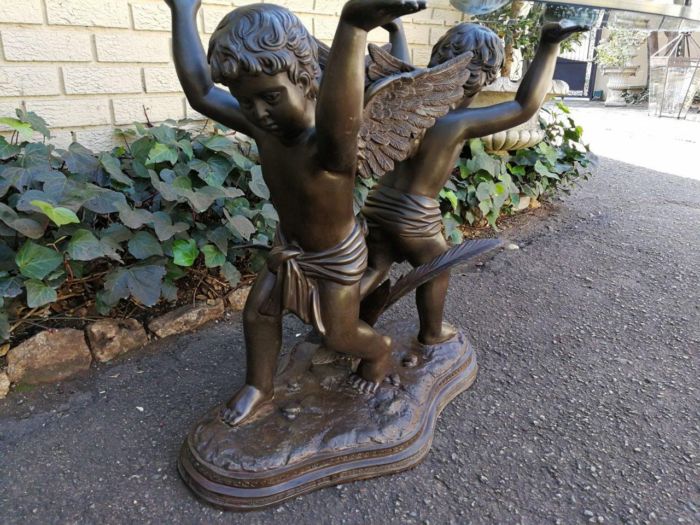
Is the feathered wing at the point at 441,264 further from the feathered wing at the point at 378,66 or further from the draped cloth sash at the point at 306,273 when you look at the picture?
the feathered wing at the point at 378,66

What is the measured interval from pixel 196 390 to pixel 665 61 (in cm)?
1431

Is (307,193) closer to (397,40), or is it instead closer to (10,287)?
(397,40)

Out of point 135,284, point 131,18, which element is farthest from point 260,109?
point 131,18

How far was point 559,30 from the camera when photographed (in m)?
1.66

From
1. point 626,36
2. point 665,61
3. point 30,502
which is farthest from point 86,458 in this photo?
point 626,36

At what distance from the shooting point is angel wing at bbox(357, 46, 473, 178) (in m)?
1.56

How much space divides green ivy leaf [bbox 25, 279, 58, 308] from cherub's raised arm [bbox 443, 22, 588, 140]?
5.79ft

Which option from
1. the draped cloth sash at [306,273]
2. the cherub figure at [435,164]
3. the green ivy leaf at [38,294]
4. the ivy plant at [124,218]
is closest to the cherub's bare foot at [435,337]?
the cherub figure at [435,164]

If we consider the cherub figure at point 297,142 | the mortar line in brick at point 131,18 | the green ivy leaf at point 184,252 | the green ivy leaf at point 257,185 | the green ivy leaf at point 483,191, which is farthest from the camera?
the green ivy leaf at point 483,191

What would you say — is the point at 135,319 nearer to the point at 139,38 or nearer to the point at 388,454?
the point at 388,454

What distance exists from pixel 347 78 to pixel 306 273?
25.4 inches

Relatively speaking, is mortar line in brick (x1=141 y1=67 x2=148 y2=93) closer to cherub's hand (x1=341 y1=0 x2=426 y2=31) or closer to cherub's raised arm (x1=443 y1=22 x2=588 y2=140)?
cherub's raised arm (x1=443 y1=22 x2=588 y2=140)

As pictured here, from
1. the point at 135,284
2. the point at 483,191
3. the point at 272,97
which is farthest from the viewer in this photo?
the point at 483,191

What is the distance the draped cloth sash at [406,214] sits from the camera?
6.51ft
